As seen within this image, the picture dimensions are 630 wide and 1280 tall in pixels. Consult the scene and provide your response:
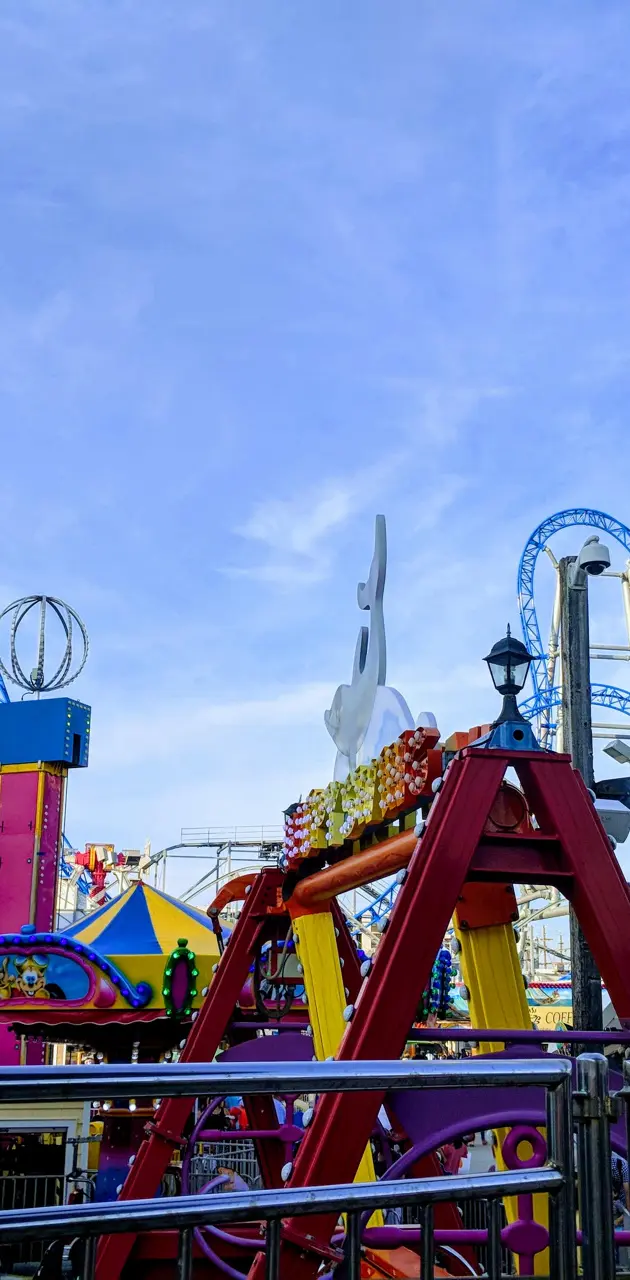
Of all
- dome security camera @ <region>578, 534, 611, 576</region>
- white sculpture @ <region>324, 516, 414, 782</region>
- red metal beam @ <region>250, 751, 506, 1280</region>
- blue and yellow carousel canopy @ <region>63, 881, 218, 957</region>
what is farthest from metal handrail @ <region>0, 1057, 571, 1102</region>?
white sculpture @ <region>324, 516, 414, 782</region>

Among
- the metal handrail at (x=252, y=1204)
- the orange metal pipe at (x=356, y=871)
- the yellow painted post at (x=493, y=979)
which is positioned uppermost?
the orange metal pipe at (x=356, y=871)

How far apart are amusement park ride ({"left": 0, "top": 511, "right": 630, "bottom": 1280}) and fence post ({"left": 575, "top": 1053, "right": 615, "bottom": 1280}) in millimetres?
351

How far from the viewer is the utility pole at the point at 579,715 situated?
8.34m

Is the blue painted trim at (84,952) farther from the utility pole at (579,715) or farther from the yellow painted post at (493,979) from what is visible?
the yellow painted post at (493,979)

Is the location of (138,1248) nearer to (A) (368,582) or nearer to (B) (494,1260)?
(B) (494,1260)

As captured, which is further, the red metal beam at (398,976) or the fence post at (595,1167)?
the red metal beam at (398,976)

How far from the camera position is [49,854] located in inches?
653

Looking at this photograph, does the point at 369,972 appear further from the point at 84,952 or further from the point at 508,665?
the point at 84,952

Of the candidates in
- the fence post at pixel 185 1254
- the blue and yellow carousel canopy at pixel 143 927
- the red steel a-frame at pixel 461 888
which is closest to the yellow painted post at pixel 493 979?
the red steel a-frame at pixel 461 888

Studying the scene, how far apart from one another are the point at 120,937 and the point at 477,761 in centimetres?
1005

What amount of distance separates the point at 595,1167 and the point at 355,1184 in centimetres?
56

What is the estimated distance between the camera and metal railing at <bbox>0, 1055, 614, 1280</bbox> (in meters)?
1.99

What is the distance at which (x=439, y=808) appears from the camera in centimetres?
451

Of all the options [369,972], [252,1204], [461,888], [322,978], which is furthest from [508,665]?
[322,978]
